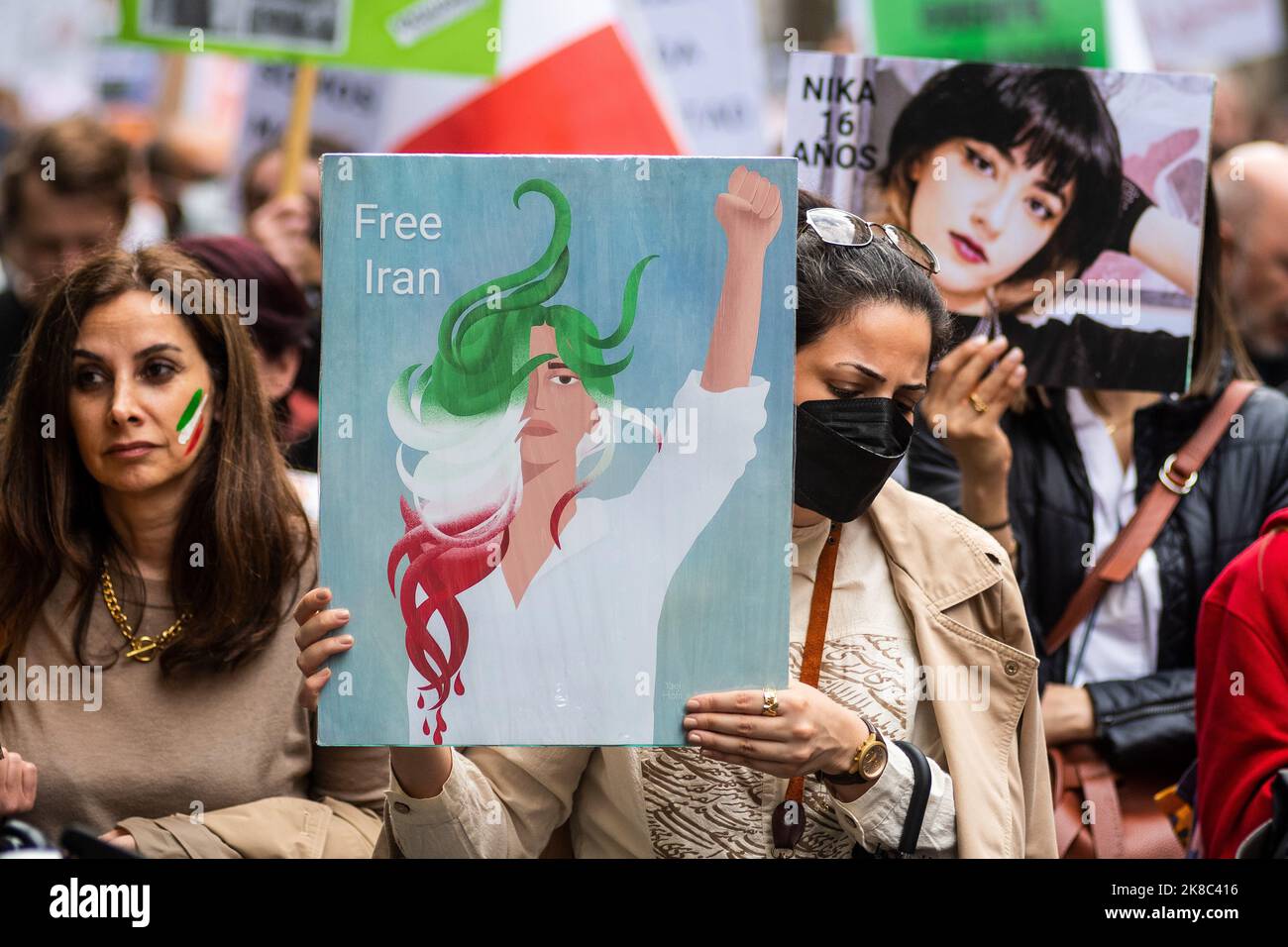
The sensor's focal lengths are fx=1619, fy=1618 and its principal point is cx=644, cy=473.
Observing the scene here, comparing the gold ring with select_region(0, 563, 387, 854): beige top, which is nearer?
the gold ring

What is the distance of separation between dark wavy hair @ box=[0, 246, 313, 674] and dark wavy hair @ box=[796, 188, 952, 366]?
110 cm

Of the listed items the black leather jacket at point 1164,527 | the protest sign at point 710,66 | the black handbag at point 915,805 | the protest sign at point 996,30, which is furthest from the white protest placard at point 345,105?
the black handbag at point 915,805

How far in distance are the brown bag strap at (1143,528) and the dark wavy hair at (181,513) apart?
167 cm

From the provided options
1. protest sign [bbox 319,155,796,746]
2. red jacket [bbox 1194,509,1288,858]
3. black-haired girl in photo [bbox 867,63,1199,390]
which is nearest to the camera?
protest sign [bbox 319,155,796,746]

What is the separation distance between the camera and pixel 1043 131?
3.46 meters

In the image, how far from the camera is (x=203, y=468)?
307cm

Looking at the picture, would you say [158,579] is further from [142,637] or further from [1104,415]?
[1104,415]

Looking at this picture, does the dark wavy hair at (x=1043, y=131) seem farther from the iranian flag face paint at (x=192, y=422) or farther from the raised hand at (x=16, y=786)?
the raised hand at (x=16, y=786)

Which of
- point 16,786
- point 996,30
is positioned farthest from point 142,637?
point 996,30

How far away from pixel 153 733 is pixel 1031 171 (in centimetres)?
211

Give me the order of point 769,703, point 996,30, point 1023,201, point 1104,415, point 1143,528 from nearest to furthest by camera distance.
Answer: point 769,703
point 1023,201
point 1143,528
point 1104,415
point 996,30

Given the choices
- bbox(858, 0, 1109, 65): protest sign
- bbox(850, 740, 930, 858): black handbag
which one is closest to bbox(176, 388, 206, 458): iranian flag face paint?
bbox(850, 740, 930, 858): black handbag

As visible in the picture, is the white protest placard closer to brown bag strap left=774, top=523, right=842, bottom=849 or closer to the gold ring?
brown bag strap left=774, top=523, right=842, bottom=849

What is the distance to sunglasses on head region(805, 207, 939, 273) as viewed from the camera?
2.57m
